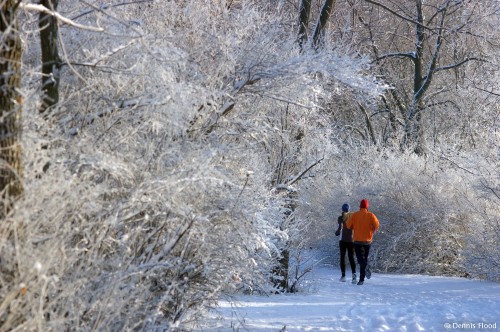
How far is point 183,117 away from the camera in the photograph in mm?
7566

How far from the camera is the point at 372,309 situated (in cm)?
997

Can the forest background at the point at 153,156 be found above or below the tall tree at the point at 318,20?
below

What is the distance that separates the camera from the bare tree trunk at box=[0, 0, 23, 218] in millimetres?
4801

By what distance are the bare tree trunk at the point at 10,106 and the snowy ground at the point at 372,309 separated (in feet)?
11.0

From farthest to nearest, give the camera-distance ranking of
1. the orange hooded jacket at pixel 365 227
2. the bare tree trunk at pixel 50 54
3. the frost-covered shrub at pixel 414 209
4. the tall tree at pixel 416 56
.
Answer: the tall tree at pixel 416 56 < the frost-covered shrub at pixel 414 209 < the orange hooded jacket at pixel 365 227 < the bare tree trunk at pixel 50 54

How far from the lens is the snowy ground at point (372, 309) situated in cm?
870

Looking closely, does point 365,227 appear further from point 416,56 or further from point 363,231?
point 416,56

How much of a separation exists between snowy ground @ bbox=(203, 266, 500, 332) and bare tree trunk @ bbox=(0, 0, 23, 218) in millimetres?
3362

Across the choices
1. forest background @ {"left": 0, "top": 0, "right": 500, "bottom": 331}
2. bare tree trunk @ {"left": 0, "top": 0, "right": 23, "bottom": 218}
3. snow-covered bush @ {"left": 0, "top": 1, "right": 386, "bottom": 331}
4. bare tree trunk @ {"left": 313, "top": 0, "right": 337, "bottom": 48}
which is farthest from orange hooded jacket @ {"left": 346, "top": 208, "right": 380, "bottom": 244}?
bare tree trunk @ {"left": 0, "top": 0, "right": 23, "bottom": 218}

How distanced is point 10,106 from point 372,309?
651 centimetres

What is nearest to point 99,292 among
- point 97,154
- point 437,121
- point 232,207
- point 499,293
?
point 97,154

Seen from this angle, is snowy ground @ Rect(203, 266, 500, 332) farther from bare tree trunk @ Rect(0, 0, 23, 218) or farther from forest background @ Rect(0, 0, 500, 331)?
bare tree trunk @ Rect(0, 0, 23, 218)

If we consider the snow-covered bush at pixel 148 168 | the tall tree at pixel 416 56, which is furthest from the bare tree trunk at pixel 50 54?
the tall tree at pixel 416 56

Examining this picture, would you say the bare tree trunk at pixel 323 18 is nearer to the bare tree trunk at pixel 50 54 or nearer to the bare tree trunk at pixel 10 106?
the bare tree trunk at pixel 50 54
